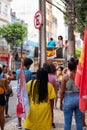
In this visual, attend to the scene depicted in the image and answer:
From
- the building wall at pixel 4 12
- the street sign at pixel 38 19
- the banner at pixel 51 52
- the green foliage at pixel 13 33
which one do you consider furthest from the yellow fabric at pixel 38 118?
the building wall at pixel 4 12

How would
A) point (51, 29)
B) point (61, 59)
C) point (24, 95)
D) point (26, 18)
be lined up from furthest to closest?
point (51, 29) → point (26, 18) → point (61, 59) → point (24, 95)

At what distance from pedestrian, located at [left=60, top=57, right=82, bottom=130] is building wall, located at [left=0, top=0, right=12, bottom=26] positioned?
63.7 metres

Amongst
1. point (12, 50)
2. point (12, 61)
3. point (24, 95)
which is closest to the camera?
point (24, 95)

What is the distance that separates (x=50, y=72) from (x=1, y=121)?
1.44m

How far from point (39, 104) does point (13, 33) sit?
63.0 metres

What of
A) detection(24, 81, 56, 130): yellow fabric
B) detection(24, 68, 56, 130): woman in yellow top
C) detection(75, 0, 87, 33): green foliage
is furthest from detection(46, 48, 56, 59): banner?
detection(24, 81, 56, 130): yellow fabric

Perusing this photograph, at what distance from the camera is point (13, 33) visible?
228 ft

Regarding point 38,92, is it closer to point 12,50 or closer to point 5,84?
point 5,84

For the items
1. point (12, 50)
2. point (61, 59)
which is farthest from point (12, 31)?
point (61, 59)

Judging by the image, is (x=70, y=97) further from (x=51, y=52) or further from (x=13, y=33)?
(x=13, y=33)

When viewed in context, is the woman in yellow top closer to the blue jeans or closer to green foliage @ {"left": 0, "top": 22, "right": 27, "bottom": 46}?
the blue jeans

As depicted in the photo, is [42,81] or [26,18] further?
[26,18]

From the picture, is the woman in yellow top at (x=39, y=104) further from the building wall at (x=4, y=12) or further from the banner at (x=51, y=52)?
the building wall at (x=4, y=12)

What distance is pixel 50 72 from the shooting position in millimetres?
9438
